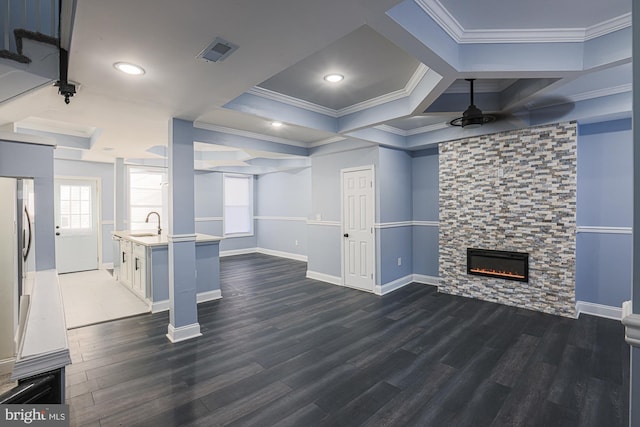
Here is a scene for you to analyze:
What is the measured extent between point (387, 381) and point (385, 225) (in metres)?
2.95

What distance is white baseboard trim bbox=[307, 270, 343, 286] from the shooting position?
5.77 m

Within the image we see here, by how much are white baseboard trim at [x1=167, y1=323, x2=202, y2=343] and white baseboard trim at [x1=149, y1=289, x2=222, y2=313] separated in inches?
36.8

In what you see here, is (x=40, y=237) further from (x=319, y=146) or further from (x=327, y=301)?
(x=319, y=146)

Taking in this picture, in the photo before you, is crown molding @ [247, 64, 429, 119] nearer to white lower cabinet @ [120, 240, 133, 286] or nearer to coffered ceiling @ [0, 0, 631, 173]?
coffered ceiling @ [0, 0, 631, 173]

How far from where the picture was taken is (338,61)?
9.29ft

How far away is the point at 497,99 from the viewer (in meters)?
3.73

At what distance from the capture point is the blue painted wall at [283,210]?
8.27m

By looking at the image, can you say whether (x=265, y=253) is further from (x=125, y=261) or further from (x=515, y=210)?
(x=515, y=210)

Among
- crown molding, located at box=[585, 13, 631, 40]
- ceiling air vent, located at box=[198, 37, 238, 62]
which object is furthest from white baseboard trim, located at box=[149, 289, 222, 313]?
crown molding, located at box=[585, 13, 631, 40]

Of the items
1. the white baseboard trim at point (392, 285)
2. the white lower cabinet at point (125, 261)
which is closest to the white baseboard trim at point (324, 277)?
the white baseboard trim at point (392, 285)

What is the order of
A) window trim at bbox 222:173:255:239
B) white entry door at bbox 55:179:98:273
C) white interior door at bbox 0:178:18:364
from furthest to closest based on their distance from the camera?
1. window trim at bbox 222:173:255:239
2. white entry door at bbox 55:179:98:273
3. white interior door at bbox 0:178:18:364

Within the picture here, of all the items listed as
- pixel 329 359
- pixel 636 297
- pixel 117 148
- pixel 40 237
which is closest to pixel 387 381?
pixel 329 359

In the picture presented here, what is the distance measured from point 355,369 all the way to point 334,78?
9.32 feet

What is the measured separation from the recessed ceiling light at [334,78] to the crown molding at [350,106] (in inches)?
27.2
